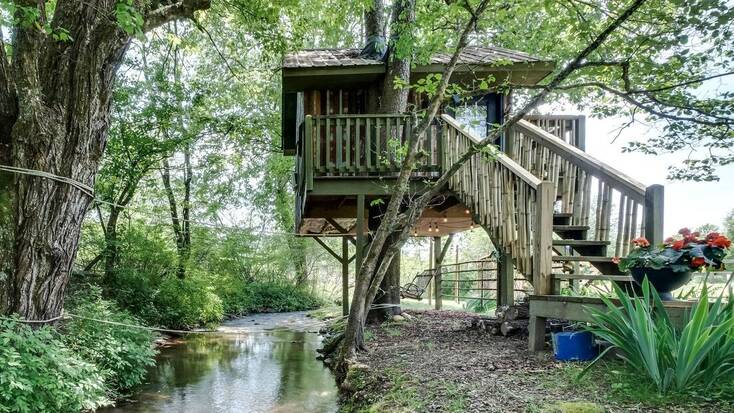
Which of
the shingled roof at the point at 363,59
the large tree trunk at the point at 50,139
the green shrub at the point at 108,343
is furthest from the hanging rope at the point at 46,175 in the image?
the shingled roof at the point at 363,59

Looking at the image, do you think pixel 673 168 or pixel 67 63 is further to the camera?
pixel 673 168

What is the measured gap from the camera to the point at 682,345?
8.64ft

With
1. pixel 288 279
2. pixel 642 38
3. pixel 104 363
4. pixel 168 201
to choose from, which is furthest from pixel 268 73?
pixel 642 38

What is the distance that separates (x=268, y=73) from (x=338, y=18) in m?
6.29

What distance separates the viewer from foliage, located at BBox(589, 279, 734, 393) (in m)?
2.58

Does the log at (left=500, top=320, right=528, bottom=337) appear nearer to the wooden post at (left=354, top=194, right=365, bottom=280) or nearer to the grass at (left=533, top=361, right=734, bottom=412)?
the grass at (left=533, top=361, right=734, bottom=412)

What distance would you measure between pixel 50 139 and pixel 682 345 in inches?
167

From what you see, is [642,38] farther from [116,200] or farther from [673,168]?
[116,200]

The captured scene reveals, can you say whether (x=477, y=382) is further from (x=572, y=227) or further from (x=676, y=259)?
(x=572, y=227)

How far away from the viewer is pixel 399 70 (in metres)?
6.99

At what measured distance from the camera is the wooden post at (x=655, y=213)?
12.3 feet

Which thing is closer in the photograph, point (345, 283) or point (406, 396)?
point (406, 396)

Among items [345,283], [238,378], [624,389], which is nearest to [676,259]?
[624,389]

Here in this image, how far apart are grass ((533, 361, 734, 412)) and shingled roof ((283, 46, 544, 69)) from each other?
14.8ft
